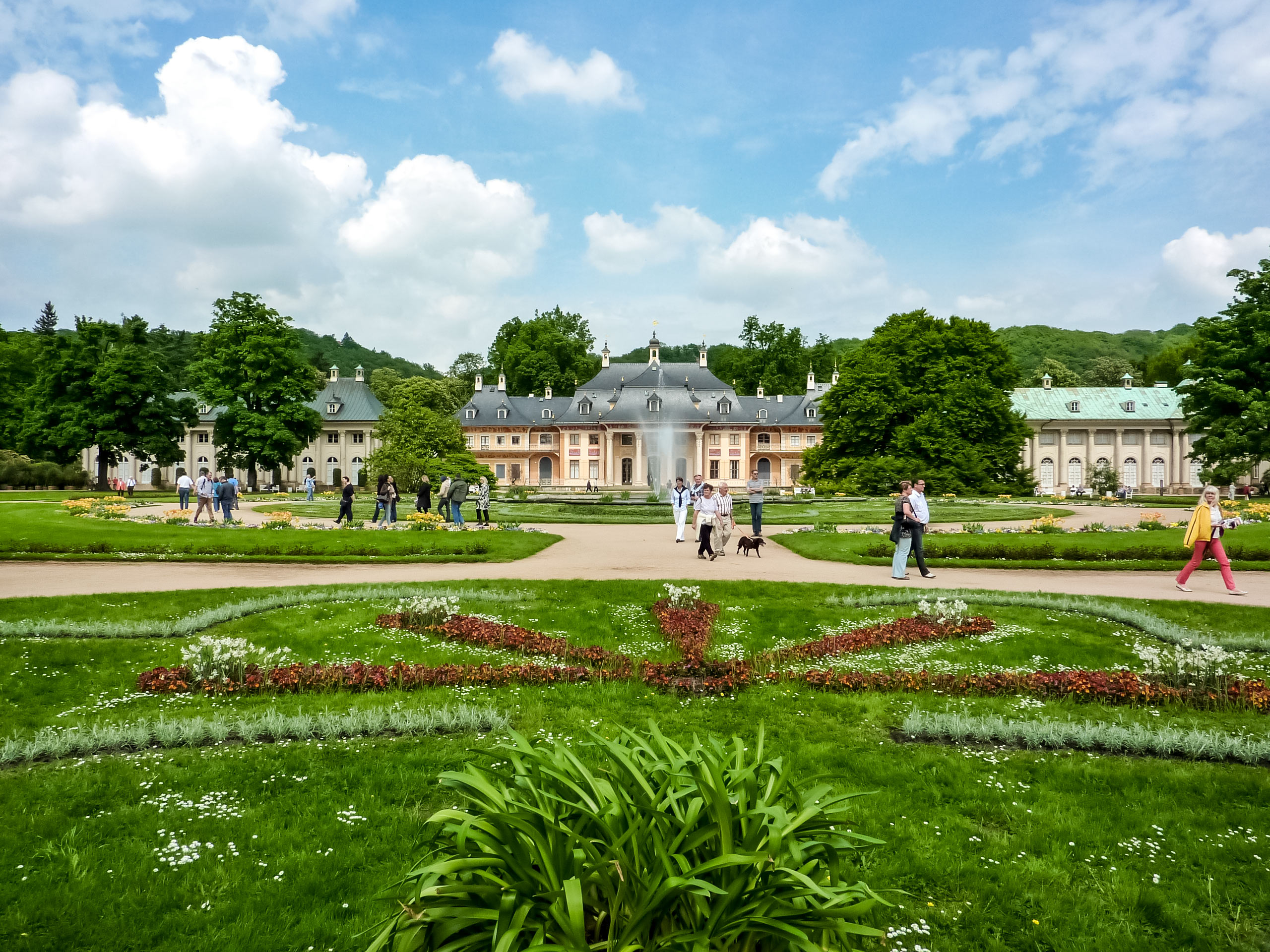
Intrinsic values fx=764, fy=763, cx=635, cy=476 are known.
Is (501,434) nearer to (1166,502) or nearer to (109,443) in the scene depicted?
(109,443)

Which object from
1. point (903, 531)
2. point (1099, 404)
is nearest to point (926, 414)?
point (903, 531)

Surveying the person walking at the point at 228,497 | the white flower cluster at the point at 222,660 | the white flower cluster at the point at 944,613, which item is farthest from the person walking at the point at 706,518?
the person walking at the point at 228,497

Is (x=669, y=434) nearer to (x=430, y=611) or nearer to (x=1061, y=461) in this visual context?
(x=1061, y=461)

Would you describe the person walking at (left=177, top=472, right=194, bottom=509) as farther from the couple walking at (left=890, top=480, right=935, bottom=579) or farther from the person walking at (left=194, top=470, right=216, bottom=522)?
the couple walking at (left=890, top=480, right=935, bottom=579)

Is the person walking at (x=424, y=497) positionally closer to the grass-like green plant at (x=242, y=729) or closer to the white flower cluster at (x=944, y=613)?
the white flower cluster at (x=944, y=613)

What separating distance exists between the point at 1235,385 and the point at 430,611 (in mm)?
42799

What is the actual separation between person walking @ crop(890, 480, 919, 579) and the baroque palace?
184ft

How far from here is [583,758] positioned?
18.0 feet

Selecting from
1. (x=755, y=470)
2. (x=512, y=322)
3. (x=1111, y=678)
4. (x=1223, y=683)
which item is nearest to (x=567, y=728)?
(x=1111, y=678)

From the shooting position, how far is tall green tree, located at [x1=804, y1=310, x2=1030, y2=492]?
4475 centimetres

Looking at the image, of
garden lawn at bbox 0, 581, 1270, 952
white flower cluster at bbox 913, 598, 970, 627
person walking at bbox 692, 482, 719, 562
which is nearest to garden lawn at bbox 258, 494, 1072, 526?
person walking at bbox 692, 482, 719, 562

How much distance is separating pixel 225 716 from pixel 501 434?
243 feet

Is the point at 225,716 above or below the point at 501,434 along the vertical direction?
below

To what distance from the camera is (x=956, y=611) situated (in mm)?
10102
